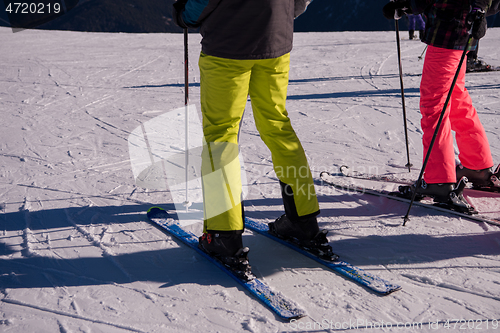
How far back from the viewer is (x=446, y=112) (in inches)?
108

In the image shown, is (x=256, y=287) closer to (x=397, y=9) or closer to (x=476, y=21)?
(x=476, y=21)

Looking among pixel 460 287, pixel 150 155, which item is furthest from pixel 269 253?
pixel 150 155

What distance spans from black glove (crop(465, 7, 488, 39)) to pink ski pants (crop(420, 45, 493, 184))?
0.61 ft

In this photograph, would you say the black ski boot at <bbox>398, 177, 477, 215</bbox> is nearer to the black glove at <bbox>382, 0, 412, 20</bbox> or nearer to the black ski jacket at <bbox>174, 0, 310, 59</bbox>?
the black glove at <bbox>382, 0, 412, 20</bbox>

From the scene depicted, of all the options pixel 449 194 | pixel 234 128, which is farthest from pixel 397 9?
pixel 234 128

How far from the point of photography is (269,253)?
Answer: 7.96 ft

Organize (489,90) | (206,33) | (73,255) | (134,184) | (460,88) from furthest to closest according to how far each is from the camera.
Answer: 1. (489,90)
2. (134,184)
3. (460,88)
4. (73,255)
5. (206,33)

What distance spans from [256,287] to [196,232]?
74 cm

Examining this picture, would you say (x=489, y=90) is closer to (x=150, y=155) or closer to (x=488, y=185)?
(x=488, y=185)

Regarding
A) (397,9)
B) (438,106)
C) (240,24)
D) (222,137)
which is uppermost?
Answer: (397,9)

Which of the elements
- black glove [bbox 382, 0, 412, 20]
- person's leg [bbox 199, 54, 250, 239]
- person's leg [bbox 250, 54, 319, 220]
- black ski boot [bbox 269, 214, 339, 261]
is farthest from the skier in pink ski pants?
person's leg [bbox 199, 54, 250, 239]

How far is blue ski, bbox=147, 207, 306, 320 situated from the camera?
6.18 ft

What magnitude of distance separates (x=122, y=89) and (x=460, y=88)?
523cm

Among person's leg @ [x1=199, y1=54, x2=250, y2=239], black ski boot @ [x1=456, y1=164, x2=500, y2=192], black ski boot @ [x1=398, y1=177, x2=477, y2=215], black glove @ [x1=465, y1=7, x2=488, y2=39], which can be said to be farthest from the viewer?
black ski boot @ [x1=456, y1=164, x2=500, y2=192]
